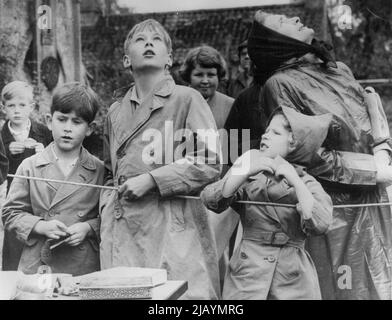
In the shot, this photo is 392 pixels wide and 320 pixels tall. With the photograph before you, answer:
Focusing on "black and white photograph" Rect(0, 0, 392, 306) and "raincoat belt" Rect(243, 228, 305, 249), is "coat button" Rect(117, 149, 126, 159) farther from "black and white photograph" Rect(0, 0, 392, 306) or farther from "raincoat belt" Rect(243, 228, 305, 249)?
"raincoat belt" Rect(243, 228, 305, 249)

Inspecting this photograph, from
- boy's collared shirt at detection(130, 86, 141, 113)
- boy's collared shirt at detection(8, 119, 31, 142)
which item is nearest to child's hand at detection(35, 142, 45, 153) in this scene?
boy's collared shirt at detection(8, 119, 31, 142)

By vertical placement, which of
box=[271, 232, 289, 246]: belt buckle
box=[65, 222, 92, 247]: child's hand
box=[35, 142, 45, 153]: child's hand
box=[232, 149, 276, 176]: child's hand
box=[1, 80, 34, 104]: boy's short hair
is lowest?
box=[271, 232, 289, 246]: belt buckle

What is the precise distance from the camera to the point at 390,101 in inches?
185

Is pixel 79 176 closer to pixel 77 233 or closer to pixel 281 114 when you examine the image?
pixel 77 233

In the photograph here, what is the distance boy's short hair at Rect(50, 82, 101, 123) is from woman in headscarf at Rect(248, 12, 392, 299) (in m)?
0.88

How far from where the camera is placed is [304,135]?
4297mm

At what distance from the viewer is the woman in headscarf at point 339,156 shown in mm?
4512

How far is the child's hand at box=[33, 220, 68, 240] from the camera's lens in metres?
Answer: 4.59

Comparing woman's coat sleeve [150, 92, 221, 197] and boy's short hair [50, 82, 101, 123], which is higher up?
boy's short hair [50, 82, 101, 123]

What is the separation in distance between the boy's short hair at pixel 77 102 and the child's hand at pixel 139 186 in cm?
45

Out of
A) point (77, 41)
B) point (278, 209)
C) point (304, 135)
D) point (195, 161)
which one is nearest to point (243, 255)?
point (278, 209)

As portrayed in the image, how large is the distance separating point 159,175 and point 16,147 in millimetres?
931

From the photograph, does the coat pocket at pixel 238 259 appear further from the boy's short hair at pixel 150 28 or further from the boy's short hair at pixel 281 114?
the boy's short hair at pixel 150 28
